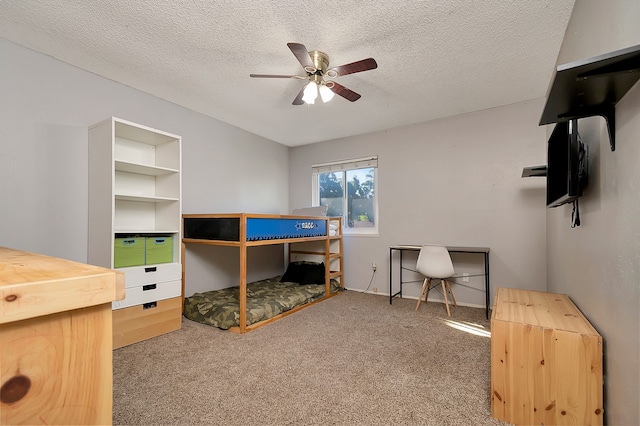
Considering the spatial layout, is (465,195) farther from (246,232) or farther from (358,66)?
(246,232)

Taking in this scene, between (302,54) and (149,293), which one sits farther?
(149,293)

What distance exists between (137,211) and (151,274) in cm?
74

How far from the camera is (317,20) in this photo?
6.17 ft

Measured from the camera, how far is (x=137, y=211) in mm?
2842

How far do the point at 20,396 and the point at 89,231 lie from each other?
103 inches

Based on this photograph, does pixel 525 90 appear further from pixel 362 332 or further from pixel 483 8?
pixel 362 332

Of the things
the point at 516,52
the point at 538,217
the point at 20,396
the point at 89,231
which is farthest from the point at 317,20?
the point at 538,217

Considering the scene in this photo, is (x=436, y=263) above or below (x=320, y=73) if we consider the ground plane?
below

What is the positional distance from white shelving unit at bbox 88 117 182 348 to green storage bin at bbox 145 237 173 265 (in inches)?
1.7

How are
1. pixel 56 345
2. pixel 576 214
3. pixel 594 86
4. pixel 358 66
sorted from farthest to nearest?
pixel 358 66
pixel 576 214
pixel 594 86
pixel 56 345

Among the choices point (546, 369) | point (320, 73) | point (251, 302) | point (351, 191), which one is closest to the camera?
Result: point (546, 369)

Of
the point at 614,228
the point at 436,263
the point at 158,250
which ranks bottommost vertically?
the point at 436,263

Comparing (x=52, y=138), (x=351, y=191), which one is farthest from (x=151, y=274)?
(x=351, y=191)

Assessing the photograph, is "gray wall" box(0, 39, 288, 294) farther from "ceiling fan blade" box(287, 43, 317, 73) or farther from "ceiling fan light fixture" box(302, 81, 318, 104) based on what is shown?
"ceiling fan blade" box(287, 43, 317, 73)
